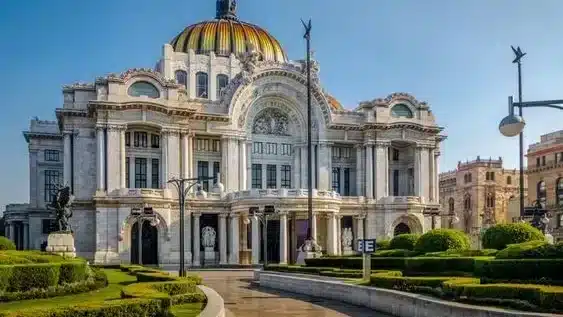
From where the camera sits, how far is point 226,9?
103 m

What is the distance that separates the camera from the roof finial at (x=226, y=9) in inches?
4021

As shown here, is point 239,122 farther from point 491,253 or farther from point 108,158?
point 491,253

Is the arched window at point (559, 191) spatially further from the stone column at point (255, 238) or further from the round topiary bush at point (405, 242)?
the round topiary bush at point (405, 242)

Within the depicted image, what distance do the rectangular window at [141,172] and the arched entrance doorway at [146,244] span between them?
4.14 meters

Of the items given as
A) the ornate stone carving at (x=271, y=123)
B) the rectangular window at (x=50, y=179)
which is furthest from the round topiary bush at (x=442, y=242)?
the rectangular window at (x=50, y=179)

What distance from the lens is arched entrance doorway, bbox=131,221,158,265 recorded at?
224 ft

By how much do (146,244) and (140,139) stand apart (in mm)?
10784

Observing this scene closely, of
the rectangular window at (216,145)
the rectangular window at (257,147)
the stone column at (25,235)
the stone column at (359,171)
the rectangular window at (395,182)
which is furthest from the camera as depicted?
the stone column at (25,235)

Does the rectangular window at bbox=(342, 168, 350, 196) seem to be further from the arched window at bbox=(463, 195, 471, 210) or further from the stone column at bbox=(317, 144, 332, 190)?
the arched window at bbox=(463, 195, 471, 210)

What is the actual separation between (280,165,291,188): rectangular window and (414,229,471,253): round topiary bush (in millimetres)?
36142

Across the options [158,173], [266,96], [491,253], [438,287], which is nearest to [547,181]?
[266,96]

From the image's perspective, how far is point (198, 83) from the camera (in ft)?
280

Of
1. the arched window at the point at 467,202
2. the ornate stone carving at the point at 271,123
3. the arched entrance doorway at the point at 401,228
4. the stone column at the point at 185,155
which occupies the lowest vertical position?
the arched entrance doorway at the point at 401,228

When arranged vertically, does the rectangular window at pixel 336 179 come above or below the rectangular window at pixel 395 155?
below
